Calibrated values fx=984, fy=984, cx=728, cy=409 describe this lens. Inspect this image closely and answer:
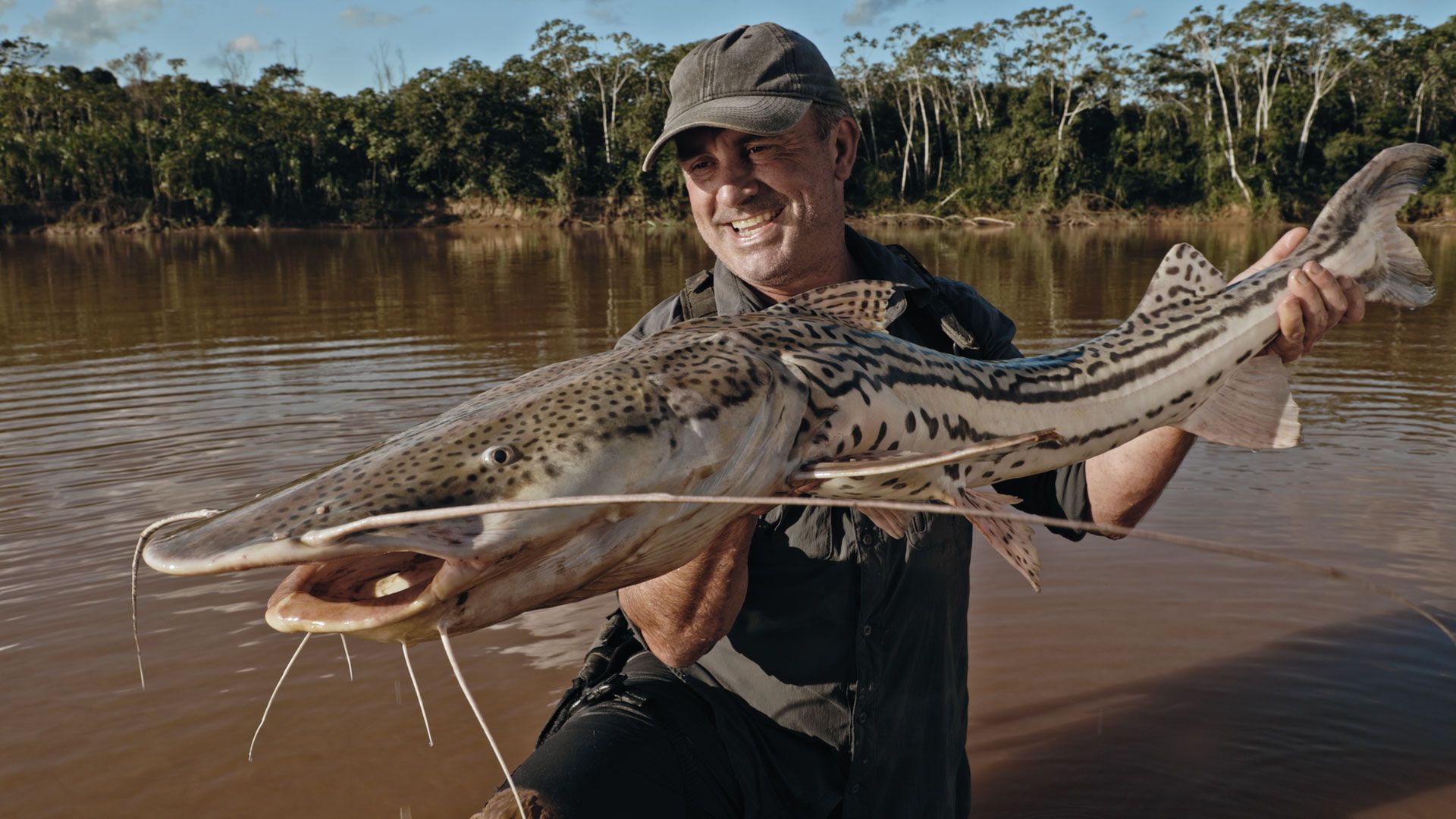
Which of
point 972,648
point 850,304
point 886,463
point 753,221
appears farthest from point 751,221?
point 972,648

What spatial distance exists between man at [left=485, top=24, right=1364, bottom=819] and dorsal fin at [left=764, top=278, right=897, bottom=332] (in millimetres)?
438

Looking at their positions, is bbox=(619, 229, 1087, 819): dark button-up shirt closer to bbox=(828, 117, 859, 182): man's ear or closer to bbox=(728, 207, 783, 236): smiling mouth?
bbox=(728, 207, 783, 236): smiling mouth

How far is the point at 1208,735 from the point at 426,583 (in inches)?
144

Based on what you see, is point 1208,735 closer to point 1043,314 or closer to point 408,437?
point 408,437

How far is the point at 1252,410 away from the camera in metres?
2.60

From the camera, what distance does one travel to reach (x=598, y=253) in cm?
3100

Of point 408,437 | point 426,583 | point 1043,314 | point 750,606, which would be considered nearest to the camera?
point 426,583

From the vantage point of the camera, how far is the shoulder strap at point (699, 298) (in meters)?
3.05

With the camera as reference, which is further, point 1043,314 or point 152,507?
point 1043,314

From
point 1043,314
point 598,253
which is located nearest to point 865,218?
point 598,253

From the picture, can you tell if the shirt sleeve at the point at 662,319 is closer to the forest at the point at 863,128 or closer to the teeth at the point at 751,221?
the teeth at the point at 751,221

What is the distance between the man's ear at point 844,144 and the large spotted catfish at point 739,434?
1.05 m

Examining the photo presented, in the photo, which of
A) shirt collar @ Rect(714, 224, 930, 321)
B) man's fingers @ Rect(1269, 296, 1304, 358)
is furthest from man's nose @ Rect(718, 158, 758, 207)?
man's fingers @ Rect(1269, 296, 1304, 358)

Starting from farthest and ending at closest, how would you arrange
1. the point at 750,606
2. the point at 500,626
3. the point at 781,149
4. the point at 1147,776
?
the point at 500,626
the point at 1147,776
the point at 781,149
the point at 750,606
